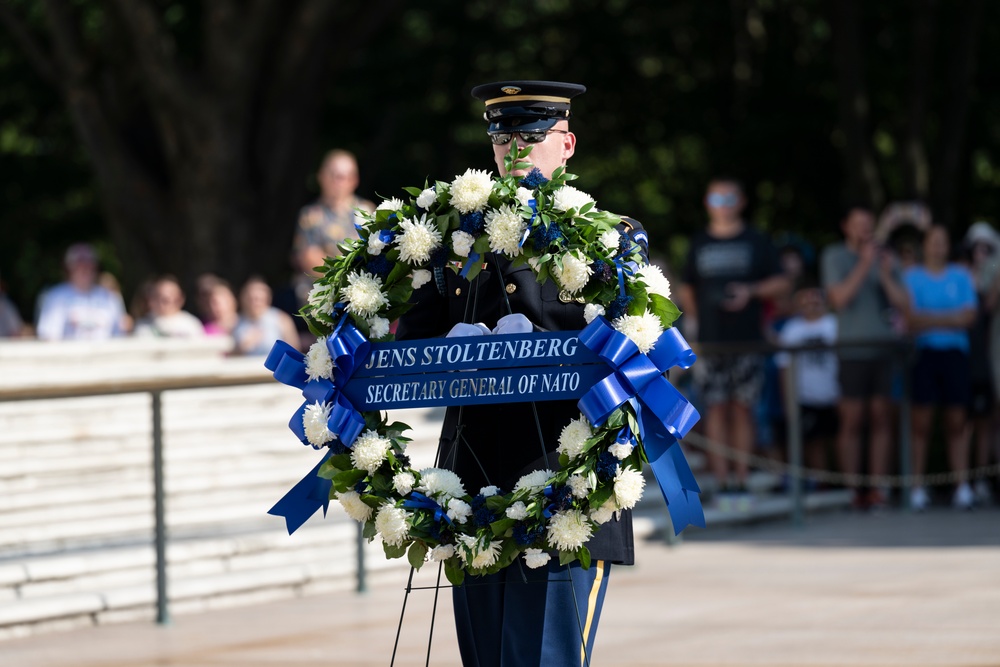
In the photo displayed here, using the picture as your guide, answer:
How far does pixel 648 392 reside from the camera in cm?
439

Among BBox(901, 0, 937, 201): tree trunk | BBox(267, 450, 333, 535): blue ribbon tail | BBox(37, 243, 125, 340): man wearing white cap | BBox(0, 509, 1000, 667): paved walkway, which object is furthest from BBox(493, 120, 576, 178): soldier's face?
BBox(901, 0, 937, 201): tree trunk

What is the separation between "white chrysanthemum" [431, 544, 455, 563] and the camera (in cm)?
440

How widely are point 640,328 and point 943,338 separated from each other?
8.23m

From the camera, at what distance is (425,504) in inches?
174

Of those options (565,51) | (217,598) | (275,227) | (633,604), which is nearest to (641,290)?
(633,604)

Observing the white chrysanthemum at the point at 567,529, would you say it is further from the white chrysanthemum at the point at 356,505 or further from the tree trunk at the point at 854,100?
the tree trunk at the point at 854,100

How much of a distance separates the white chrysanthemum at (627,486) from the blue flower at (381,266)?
845 millimetres

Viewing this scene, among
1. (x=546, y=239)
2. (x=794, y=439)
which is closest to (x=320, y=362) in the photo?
(x=546, y=239)

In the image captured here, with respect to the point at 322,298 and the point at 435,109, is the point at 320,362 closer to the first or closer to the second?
the point at 322,298

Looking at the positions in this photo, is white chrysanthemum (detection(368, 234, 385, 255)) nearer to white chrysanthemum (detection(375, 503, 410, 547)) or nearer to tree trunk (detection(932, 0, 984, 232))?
white chrysanthemum (detection(375, 503, 410, 547))

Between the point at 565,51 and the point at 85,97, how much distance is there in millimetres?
9638

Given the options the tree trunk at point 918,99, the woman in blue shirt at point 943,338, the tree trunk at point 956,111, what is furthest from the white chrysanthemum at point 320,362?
the tree trunk at point 956,111

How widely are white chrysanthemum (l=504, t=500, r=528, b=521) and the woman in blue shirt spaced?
27.1ft

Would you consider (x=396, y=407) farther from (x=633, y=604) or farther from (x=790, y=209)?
(x=790, y=209)
